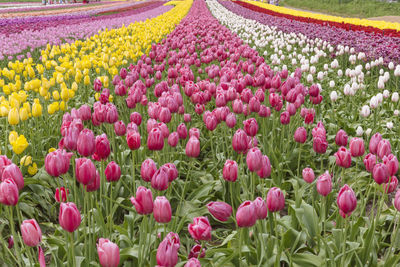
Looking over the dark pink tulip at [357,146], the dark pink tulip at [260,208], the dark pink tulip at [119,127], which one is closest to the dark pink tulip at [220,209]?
the dark pink tulip at [260,208]

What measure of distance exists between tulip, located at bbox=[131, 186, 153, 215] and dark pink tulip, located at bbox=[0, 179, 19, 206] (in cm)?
50

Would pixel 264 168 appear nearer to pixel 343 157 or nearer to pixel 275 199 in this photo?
pixel 275 199

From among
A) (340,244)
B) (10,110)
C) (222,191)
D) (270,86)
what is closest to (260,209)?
(340,244)

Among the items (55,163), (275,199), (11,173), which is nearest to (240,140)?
(275,199)

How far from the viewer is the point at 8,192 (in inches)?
64.9

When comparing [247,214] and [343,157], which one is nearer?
[247,214]

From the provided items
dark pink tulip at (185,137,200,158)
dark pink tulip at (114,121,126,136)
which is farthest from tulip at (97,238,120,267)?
dark pink tulip at (114,121,126,136)

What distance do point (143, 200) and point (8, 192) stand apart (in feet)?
1.83

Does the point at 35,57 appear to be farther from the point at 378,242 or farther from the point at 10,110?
the point at 378,242

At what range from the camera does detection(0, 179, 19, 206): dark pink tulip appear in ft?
5.40

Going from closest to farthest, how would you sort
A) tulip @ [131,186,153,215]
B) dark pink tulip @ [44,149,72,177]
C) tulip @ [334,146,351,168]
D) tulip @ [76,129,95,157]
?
tulip @ [131,186,153,215], dark pink tulip @ [44,149,72,177], tulip @ [76,129,95,157], tulip @ [334,146,351,168]

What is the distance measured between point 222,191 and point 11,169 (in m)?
1.83

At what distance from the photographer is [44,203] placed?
315 cm

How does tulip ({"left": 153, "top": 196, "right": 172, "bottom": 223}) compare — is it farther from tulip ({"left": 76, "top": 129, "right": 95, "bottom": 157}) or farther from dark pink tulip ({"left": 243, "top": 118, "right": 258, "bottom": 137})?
dark pink tulip ({"left": 243, "top": 118, "right": 258, "bottom": 137})
